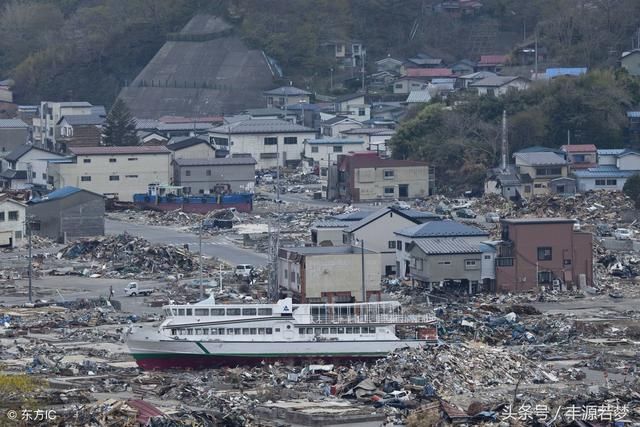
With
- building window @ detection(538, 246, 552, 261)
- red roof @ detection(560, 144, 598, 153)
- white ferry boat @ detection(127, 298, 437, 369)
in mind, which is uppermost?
red roof @ detection(560, 144, 598, 153)

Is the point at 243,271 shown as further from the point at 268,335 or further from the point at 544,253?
the point at 268,335

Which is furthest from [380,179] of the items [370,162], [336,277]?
[336,277]

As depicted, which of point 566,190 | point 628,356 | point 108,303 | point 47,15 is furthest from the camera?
point 47,15

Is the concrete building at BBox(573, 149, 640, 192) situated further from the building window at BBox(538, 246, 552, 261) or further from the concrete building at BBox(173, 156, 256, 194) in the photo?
the building window at BBox(538, 246, 552, 261)

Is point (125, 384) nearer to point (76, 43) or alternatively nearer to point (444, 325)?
point (444, 325)

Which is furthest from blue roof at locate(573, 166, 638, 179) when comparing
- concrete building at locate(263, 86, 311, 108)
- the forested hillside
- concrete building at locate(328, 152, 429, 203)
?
concrete building at locate(263, 86, 311, 108)

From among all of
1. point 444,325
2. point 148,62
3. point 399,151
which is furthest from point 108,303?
point 148,62
